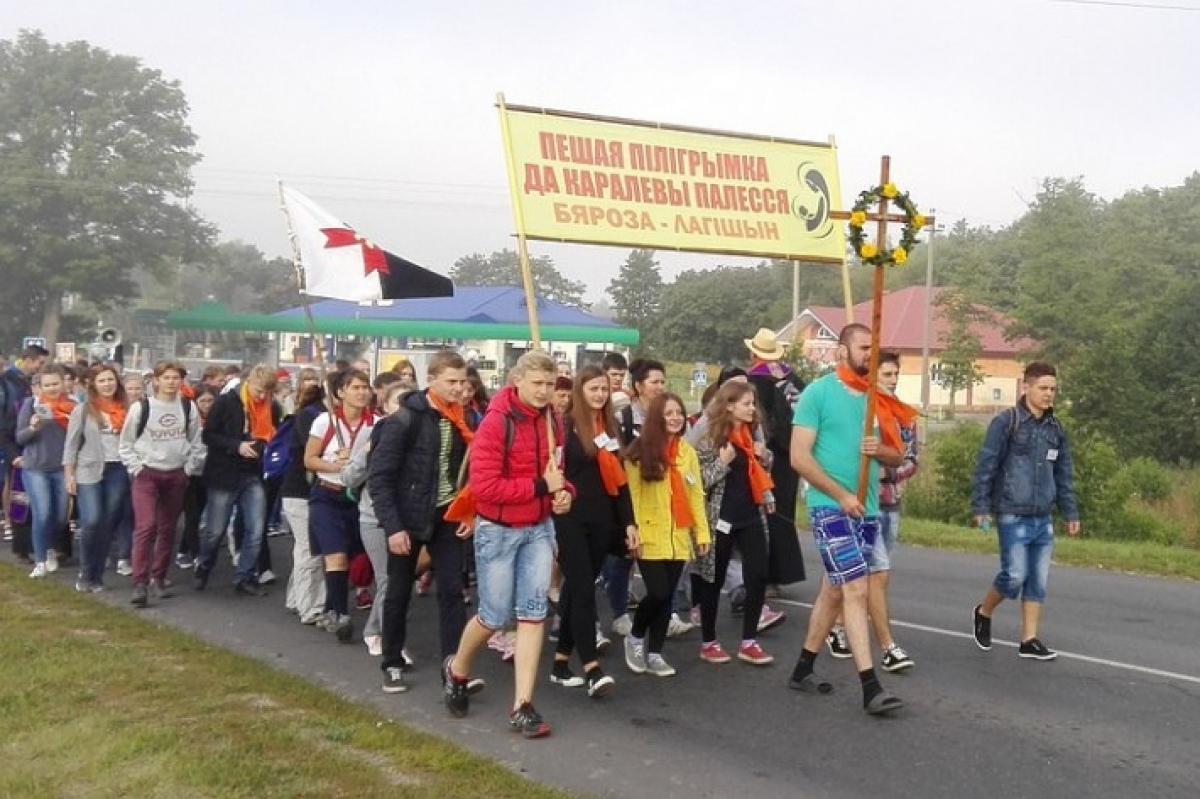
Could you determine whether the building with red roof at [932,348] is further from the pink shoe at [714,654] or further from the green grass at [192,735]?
the green grass at [192,735]

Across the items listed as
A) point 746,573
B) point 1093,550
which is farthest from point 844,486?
point 1093,550

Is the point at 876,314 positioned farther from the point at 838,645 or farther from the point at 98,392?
the point at 98,392

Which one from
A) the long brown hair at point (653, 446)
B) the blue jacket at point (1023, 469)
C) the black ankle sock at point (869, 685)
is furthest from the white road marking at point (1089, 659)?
the long brown hair at point (653, 446)

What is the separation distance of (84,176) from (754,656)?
65.7m

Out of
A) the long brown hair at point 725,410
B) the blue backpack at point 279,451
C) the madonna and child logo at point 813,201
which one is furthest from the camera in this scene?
the madonna and child logo at point 813,201

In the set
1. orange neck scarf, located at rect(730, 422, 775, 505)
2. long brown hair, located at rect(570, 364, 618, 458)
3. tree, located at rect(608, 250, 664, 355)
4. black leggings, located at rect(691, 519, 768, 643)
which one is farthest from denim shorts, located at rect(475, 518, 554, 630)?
tree, located at rect(608, 250, 664, 355)

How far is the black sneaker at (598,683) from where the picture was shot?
6641mm

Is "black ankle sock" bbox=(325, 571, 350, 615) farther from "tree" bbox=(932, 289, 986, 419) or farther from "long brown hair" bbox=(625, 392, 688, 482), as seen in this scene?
"tree" bbox=(932, 289, 986, 419)

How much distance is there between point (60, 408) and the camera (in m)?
10.5

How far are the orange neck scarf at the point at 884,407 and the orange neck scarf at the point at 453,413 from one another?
2.06 meters

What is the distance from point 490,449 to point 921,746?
2510 millimetres

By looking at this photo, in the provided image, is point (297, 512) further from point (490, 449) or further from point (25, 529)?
point (25, 529)

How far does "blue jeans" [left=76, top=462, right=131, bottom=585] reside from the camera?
9.61 meters

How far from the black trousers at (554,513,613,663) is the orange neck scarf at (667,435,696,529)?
440 millimetres
